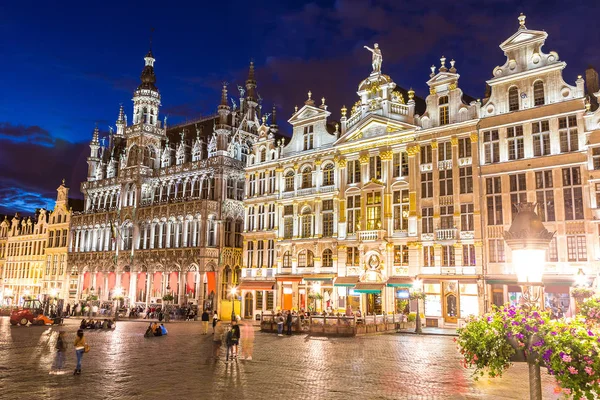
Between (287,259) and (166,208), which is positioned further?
(166,208)

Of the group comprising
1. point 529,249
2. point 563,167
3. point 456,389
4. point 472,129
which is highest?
point 472,129

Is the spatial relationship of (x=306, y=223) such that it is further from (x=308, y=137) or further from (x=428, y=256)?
(x=428, y=256)

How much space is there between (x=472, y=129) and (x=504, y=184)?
515cm

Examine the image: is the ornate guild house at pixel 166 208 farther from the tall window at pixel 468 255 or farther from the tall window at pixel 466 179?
the tall window at pixel 468 255

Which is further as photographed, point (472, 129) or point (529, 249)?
point (472, 129)

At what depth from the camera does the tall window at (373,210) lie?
46.7 meters

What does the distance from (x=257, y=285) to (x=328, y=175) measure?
13.3m

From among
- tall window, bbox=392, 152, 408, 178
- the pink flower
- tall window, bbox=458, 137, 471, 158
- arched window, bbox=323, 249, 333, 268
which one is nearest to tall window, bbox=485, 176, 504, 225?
tall window, bbox=458, 137, 471, 158

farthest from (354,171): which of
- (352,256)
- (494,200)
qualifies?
(494,200)

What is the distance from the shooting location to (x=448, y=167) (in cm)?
4350

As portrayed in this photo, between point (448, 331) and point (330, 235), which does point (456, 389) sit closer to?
point (448, 331)

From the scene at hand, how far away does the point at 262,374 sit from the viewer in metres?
19.1

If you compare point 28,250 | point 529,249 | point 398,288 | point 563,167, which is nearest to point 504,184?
point 563,167

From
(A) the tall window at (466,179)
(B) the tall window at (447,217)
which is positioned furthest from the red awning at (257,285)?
(A) the tall window at (466,179)
